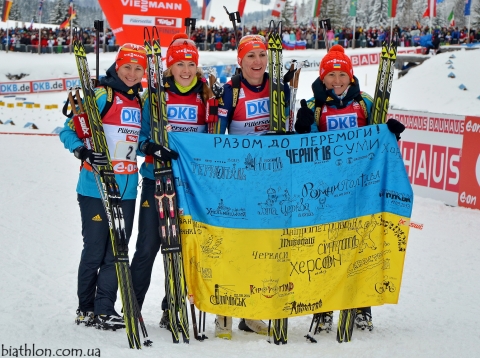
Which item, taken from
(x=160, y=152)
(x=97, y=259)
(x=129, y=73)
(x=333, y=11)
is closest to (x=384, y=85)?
(x=160, y=152)

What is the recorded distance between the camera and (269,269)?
4672 millimetres

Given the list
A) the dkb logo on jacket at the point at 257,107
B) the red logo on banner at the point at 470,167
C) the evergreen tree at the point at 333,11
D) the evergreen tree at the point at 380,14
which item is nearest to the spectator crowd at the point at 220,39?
the evergreen tree at the point at 333,11

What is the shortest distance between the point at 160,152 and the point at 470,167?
6686 millimetres

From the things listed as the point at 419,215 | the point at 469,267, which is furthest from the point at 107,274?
the point at 419,215

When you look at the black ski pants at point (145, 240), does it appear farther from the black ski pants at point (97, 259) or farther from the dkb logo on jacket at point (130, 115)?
the dkb logo on jacket at point (130, 115)

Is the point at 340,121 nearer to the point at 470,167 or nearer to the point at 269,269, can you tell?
the point at 269,269

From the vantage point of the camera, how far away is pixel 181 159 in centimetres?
463

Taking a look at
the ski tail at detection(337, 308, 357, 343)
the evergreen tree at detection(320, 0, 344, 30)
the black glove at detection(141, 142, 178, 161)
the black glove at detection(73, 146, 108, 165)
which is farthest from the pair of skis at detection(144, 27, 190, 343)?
the evergreen tree at detection(320, 0, 344, 30)

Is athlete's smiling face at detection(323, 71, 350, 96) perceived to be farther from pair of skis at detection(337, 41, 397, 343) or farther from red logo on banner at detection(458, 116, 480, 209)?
red logo on banner at detection(458, 116, 480, 209)

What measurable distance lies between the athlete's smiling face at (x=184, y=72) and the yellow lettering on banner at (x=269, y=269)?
104cm

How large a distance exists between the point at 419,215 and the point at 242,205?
17.8 ft

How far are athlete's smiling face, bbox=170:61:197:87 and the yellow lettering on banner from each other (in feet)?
3.42

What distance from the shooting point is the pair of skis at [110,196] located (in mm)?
4566

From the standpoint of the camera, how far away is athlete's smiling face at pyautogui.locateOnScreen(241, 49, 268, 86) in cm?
483
